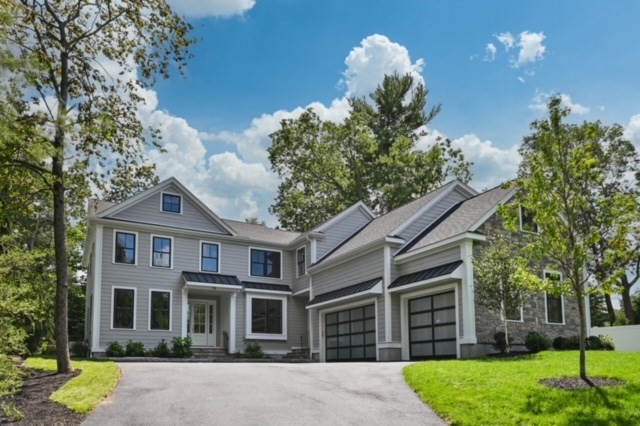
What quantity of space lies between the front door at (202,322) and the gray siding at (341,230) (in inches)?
222

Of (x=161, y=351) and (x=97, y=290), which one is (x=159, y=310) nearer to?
(x=161, y=351)

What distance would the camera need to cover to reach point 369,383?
508 inches

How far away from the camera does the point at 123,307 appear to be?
82.3 feet

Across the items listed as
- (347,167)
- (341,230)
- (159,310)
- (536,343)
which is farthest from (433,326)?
(347,167)

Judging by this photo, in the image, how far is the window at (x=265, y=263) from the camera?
29.3 meters

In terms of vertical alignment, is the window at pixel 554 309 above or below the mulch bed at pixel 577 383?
above

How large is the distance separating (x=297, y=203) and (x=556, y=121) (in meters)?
30.6

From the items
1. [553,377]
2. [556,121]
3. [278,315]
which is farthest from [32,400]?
[278,315]

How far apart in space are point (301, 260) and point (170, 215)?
6.58 meters

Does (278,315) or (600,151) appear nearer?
(278,315)

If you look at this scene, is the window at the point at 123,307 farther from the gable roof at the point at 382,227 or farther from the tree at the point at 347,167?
the tree at the point at 347,167

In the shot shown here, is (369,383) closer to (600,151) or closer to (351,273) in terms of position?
(351,273)

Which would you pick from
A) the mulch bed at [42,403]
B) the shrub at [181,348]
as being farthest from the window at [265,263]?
the mulch bed at [42,403]

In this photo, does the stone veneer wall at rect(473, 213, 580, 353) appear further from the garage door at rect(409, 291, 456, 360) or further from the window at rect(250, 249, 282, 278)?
the window at rect(250, 249, 282, 278)
